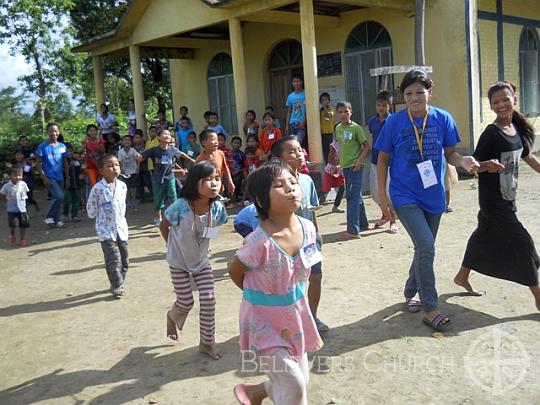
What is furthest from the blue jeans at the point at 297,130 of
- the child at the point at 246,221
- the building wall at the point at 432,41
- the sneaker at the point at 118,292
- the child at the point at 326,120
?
the child at the point at 246,221

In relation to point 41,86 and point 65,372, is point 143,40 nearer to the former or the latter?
point 41,86

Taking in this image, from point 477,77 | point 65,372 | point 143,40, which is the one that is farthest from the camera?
point 143,40

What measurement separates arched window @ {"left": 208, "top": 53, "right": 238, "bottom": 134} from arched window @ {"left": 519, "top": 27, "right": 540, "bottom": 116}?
7907mm

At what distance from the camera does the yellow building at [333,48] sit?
37.5 feet

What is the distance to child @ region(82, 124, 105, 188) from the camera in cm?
1041

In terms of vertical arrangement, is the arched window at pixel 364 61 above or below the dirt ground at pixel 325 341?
above

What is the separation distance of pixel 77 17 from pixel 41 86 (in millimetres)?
2753

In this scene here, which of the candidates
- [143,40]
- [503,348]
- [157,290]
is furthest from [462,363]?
[143,40]

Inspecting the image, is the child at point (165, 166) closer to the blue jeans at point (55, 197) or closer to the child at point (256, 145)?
the blue jeans at point (55, 197)

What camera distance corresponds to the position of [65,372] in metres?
3.85

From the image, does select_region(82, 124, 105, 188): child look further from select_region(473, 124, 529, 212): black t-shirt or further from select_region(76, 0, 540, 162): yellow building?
select_region(473, 124, 529, 212): black t-shirt

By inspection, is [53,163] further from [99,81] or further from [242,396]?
[242,396]

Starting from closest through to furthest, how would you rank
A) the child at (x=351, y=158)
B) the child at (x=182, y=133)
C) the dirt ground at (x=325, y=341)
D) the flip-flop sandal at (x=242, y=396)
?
the flip-flop sandal at (x=242, y=396) < the dirt ground at (x=325, y=341) < the child at (x=351, y=158) < the child at (x=182, y=133)

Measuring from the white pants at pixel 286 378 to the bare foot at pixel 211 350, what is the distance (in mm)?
1280
